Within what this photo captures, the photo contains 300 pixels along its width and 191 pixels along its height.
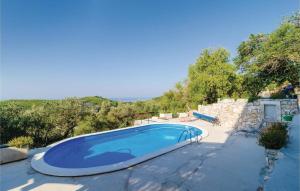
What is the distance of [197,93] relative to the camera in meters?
20.2

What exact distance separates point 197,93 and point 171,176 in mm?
16213

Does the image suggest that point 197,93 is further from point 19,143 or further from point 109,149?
point 19,143

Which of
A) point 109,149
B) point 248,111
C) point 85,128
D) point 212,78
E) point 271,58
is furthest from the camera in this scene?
point 212,78

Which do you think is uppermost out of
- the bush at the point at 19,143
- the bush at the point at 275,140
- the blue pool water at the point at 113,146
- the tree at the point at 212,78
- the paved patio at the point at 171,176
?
the tree at the point at 212,78

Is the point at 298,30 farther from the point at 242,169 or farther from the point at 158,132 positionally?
the point at 242,169

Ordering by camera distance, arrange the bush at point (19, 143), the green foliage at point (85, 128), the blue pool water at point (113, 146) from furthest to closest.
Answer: the green foliage at point (85, 128), the blue pool water at point (113, 146), the bush at point (19, 143)

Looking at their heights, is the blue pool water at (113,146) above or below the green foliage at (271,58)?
below

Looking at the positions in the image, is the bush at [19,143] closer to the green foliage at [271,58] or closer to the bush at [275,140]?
the bush at [275,140]

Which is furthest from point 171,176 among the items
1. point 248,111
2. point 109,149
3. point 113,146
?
point 248,111

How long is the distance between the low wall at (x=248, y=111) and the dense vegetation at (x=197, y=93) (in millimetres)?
4613

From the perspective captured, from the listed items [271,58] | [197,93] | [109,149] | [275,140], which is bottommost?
[109,149]

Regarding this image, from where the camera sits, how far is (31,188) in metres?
Result: 4.51

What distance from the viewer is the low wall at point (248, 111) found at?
10336mm

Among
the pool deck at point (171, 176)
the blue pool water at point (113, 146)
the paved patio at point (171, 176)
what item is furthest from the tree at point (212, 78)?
the pool deck at point (171, 176)
